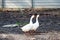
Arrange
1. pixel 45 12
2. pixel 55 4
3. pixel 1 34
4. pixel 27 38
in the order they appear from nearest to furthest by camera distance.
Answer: pixel 27 38 → pixel 1 34 → pixel 45 12 → pixel 55 4

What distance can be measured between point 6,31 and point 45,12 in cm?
699

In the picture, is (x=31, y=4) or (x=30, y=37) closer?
(x=30, y=37)

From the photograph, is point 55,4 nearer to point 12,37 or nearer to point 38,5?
point 38,5

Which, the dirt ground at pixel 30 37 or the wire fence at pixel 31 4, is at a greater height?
the dirt ground at pixel 30 37

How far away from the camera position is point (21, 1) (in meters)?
16.2

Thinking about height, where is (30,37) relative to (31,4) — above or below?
above

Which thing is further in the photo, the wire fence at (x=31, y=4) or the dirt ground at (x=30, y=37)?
the wire fence at (x=31, y=4)

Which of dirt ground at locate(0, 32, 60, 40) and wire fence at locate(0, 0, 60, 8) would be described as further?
wire fence at locate(0, 0, 60, 8)

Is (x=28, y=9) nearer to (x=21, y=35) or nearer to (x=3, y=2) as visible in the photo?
(x=3, y=2)

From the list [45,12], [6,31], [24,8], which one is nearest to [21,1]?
[24,8]

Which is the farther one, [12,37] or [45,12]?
[45,12]

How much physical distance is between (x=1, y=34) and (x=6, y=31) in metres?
0.50

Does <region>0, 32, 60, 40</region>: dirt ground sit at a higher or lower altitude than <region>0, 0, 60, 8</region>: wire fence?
higher

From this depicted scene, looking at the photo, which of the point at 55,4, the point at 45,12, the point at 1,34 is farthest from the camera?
the point at 55,4
